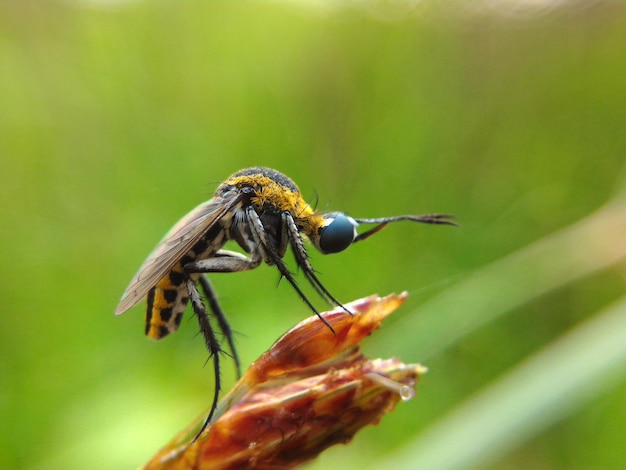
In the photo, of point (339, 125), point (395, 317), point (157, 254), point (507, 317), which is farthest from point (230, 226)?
point (339, 125)

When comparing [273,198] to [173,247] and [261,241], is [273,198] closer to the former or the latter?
[261,241]

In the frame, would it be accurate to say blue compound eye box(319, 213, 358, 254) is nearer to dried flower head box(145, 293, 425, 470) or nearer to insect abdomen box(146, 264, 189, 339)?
insect abdomen box(146, 264, 189, 339)

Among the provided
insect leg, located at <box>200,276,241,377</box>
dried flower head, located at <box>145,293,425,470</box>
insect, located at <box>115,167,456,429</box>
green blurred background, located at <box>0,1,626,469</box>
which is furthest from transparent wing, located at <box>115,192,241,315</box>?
green blurred background, located at <box>0,1,626,469</box>

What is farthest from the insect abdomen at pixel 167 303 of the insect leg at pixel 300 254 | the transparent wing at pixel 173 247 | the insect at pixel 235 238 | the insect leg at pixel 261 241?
the insect leg at pixel 300 254

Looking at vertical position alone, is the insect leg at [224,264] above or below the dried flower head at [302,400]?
above

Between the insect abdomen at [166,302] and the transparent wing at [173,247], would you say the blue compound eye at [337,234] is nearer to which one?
the transparent wing at [173,247]
